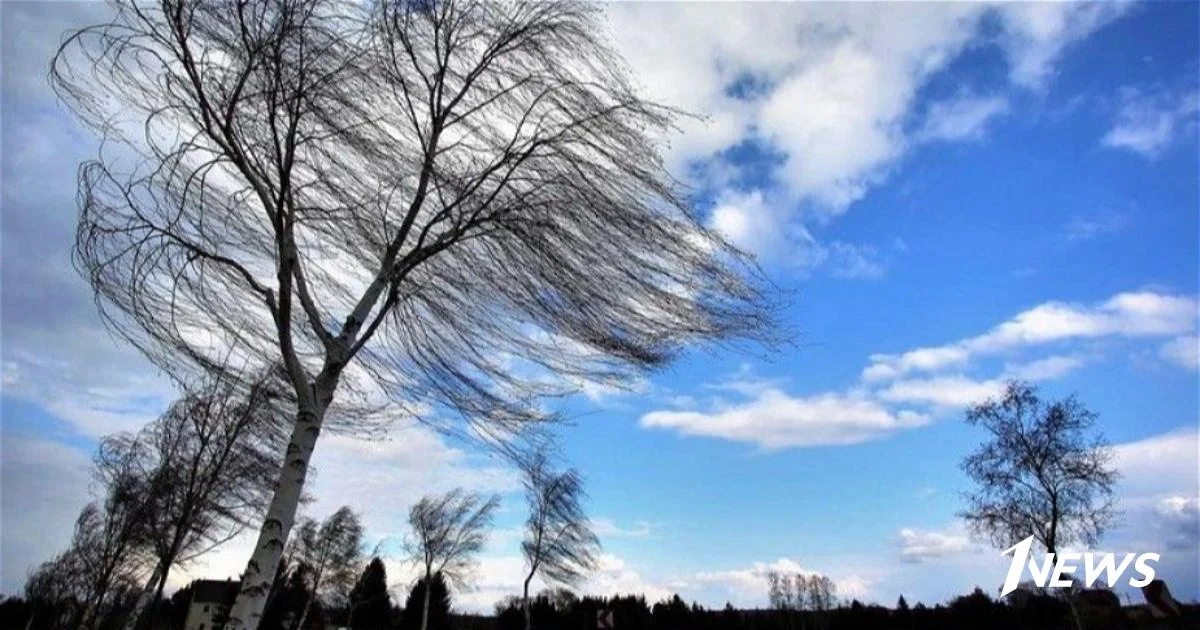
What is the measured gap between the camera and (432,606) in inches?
2229

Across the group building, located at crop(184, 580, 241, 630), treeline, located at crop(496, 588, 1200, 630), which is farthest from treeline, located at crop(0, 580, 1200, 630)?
building, located at crop(184, 580, 241, 630)

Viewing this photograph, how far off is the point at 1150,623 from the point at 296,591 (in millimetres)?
56914

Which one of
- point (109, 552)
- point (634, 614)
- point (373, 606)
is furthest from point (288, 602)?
point (109, 552)

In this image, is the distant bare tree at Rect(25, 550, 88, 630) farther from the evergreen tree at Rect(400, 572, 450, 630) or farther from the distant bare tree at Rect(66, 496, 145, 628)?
the evergreen tree at Rect(400, 572, 450, 630)

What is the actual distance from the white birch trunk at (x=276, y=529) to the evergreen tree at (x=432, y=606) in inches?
2108

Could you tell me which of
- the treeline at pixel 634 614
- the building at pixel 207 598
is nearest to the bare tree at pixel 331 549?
the treeline at pixel 634 614

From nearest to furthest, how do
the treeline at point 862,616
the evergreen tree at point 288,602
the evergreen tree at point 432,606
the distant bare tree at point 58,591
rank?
the treeline at point 862,616 → the distant bare tree at point 58,591 → the evergreen tree at point 288,602 → the evergreen tree at point 432,606

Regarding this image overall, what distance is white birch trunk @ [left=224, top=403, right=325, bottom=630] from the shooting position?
4.86m

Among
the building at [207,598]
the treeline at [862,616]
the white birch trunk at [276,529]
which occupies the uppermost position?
the building at [207,598]

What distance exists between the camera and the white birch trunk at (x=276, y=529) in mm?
4855

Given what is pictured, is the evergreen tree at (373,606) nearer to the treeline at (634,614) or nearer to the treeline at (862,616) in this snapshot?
the treeline at (634,614)

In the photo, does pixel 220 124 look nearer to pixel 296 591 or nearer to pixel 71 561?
pixel 71 561

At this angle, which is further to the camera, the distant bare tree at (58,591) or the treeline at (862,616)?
the distant bare tree at (58,591)

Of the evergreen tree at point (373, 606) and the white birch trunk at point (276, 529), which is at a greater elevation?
the evergreen tree at point (373, 606)
